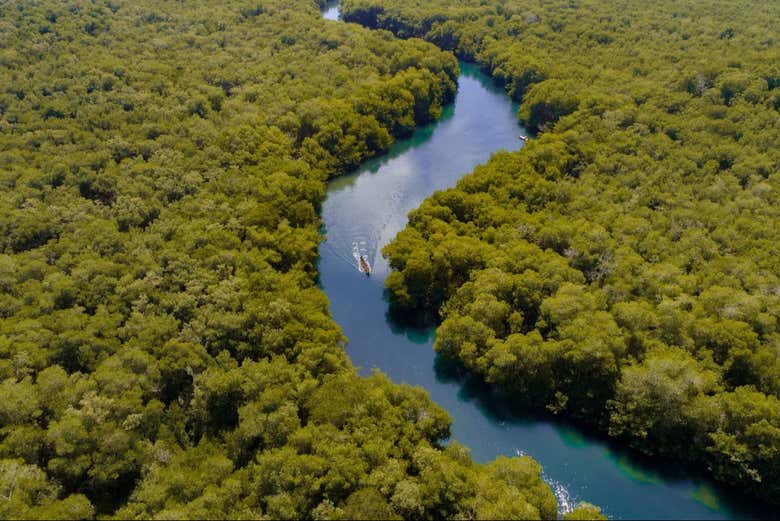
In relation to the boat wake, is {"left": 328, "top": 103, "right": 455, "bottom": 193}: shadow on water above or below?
above

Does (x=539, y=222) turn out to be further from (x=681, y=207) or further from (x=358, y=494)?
(x=358, y=494)

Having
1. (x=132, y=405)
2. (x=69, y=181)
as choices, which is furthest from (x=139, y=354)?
Result: (x=69, y=181)

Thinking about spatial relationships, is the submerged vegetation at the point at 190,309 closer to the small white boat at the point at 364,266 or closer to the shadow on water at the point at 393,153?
the shadow on water at the point at 393,153

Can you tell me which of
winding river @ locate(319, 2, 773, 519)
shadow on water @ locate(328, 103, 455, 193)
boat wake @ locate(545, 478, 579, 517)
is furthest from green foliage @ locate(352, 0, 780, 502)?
shadow on water @ locate(328, 103, 455, 193)

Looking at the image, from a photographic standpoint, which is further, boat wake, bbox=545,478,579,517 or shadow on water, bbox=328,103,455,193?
shadow on water, bbox=328,103,455,193

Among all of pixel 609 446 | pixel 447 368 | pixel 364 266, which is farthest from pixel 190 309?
pixel 609 446

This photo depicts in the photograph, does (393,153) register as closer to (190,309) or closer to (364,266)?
(364,266)

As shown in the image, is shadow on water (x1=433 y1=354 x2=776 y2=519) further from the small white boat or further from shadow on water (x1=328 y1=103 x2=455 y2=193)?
shadow on water (x1=328 y1=103 x2=455 y2=193)
